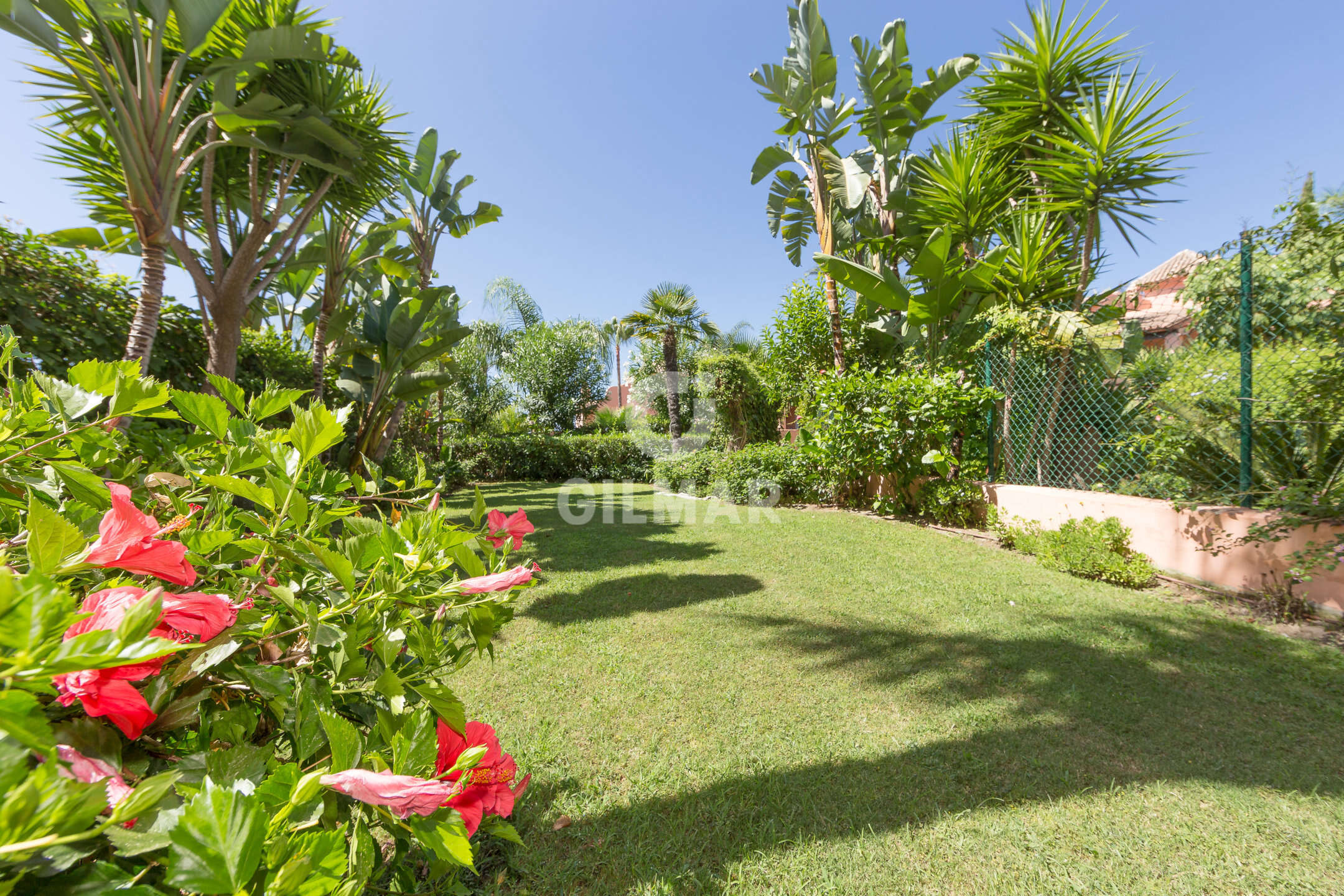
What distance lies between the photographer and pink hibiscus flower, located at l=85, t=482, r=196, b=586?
55 centimetres

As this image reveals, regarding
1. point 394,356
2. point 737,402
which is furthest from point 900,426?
point 737,402

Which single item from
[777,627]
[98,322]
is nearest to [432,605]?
[777,627]

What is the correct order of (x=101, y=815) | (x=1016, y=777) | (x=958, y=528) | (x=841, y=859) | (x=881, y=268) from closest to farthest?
(x=101, y=815)
(x=841, y=859)
(x=1016, y=777)
(x=958, y=528)
(x=881, y=268)

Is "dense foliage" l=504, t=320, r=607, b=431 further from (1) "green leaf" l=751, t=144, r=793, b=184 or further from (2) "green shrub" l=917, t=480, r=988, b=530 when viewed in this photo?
(2) "green shrub" l=917, t=480, r=988, b=530

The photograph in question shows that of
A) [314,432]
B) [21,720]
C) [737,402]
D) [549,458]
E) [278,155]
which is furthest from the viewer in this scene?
[549,458]

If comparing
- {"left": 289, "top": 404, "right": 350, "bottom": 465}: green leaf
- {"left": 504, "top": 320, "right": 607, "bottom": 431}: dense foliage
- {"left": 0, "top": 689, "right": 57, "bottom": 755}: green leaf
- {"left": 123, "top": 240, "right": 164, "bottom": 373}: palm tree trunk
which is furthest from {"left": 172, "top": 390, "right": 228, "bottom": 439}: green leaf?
{"left": 504, "top": 320, "right": 607, "bottom": 431}: dense foliage

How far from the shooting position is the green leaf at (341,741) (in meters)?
0.56

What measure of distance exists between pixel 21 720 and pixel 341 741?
0.94ft

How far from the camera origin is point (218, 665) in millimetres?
692

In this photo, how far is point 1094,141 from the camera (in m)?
5.48

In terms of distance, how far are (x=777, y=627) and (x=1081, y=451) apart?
395 cm

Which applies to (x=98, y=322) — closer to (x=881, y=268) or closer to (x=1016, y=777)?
(x=1016, y=777)

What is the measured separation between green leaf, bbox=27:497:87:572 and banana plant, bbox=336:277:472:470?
19.8ft

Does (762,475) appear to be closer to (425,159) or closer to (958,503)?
(958,503)
